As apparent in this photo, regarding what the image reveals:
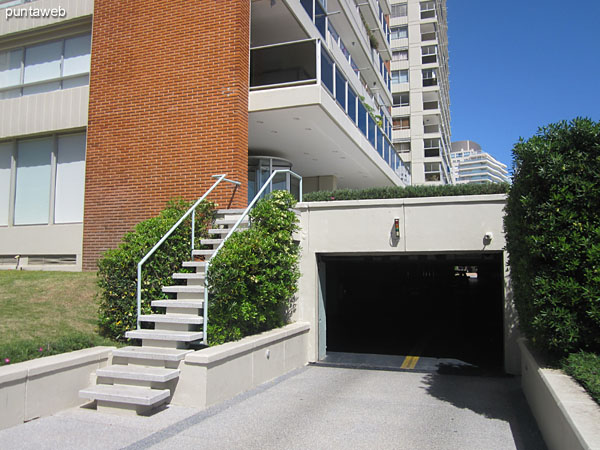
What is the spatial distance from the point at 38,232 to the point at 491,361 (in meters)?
11.5

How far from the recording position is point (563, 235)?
528 centimetres

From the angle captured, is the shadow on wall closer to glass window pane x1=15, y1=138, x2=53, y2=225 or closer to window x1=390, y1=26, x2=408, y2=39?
glass window pane x1=15, y1=138, x2=53, y2=225

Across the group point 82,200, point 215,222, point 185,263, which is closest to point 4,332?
point 185,263

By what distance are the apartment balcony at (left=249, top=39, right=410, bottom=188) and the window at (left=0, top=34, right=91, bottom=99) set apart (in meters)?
4.90

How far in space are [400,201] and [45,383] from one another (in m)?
6.77

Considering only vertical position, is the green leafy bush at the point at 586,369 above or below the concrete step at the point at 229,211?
below

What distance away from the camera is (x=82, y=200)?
41.4 ft

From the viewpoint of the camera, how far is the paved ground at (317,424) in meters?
5.07

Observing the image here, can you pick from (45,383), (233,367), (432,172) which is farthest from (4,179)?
(432,172)

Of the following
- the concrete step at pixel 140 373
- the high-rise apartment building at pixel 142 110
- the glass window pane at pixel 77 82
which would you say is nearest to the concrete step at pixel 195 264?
the concrete step at pixel 140 373

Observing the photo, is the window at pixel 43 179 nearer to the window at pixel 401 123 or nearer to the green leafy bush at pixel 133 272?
the green leafy bush at pixel 133 272

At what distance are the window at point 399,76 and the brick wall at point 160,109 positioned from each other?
45.8 m

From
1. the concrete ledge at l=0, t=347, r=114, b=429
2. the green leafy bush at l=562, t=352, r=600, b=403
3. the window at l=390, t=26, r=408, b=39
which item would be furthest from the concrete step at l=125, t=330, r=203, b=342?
the window at l=390, t=26, r=408, b=39

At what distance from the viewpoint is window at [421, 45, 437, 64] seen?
5322cm
